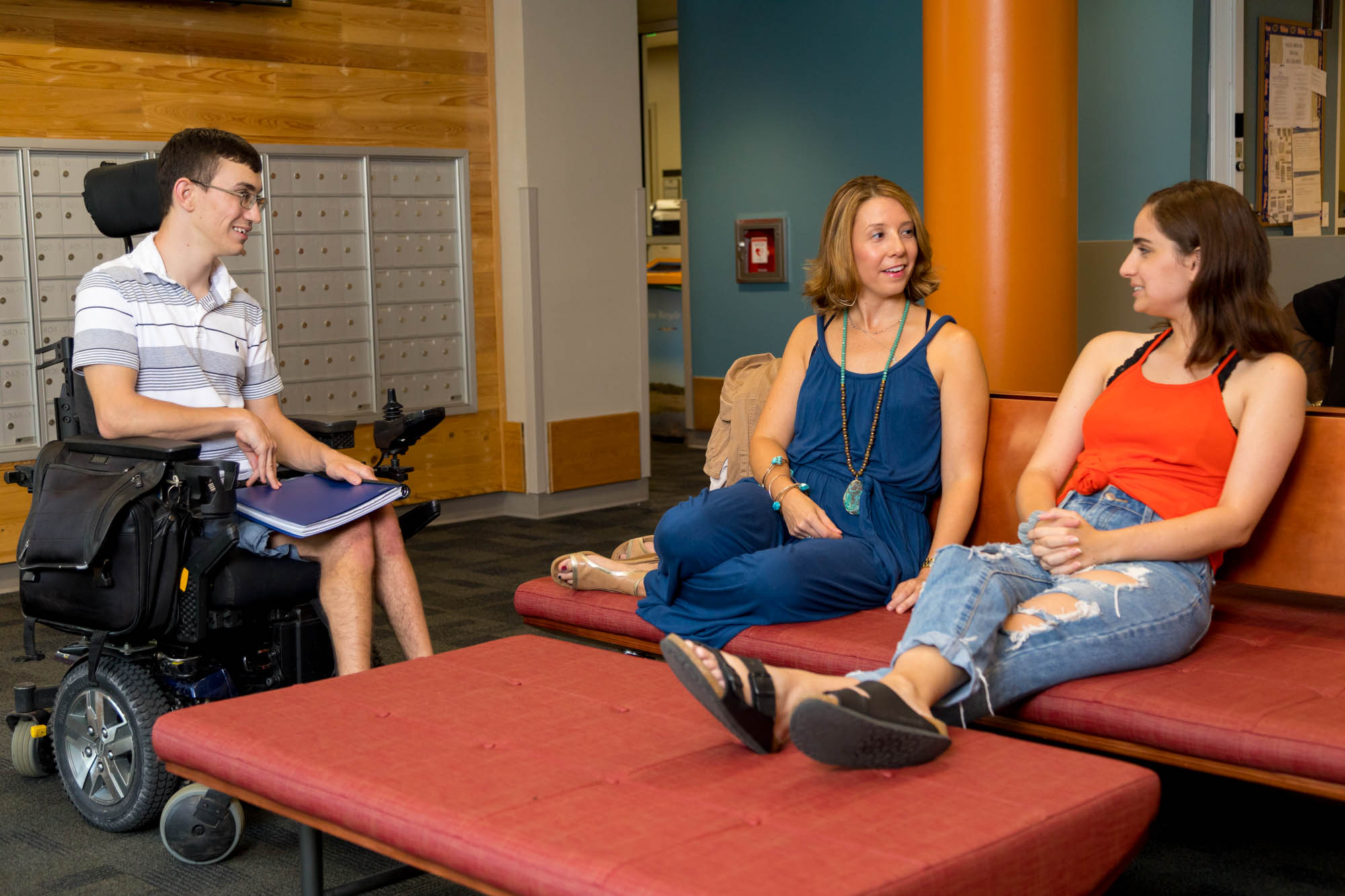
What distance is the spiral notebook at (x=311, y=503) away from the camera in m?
2.64

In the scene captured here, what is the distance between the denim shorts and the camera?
2680 mm

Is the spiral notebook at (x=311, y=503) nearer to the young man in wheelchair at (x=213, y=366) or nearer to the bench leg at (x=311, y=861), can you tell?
the young man in wheelchair at (x=213, y=366)

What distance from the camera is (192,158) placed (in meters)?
2.86

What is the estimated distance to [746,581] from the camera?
104 inches

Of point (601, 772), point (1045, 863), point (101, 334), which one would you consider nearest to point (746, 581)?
point (601, 772)

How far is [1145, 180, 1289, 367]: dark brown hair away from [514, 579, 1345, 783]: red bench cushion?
1.75ft

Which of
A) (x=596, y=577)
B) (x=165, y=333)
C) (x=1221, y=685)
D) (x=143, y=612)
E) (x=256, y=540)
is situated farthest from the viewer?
(x=596, y=577)

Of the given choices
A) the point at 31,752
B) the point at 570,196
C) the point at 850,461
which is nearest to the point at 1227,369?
the point at 850,461

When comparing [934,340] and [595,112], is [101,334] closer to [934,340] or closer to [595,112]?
[934,340]

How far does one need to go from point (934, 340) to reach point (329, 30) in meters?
3.60

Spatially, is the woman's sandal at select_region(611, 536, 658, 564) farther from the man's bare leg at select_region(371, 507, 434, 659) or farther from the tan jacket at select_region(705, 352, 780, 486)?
the man's bare leg at select_region(371, 507, 434, 659)

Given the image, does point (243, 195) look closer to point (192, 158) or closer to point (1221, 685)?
point (192, 158)

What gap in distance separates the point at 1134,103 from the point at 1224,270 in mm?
3920

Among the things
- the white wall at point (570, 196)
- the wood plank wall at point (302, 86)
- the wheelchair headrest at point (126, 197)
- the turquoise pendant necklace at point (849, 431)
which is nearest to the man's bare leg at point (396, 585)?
the wheelchair headrest at point (126, 197)
